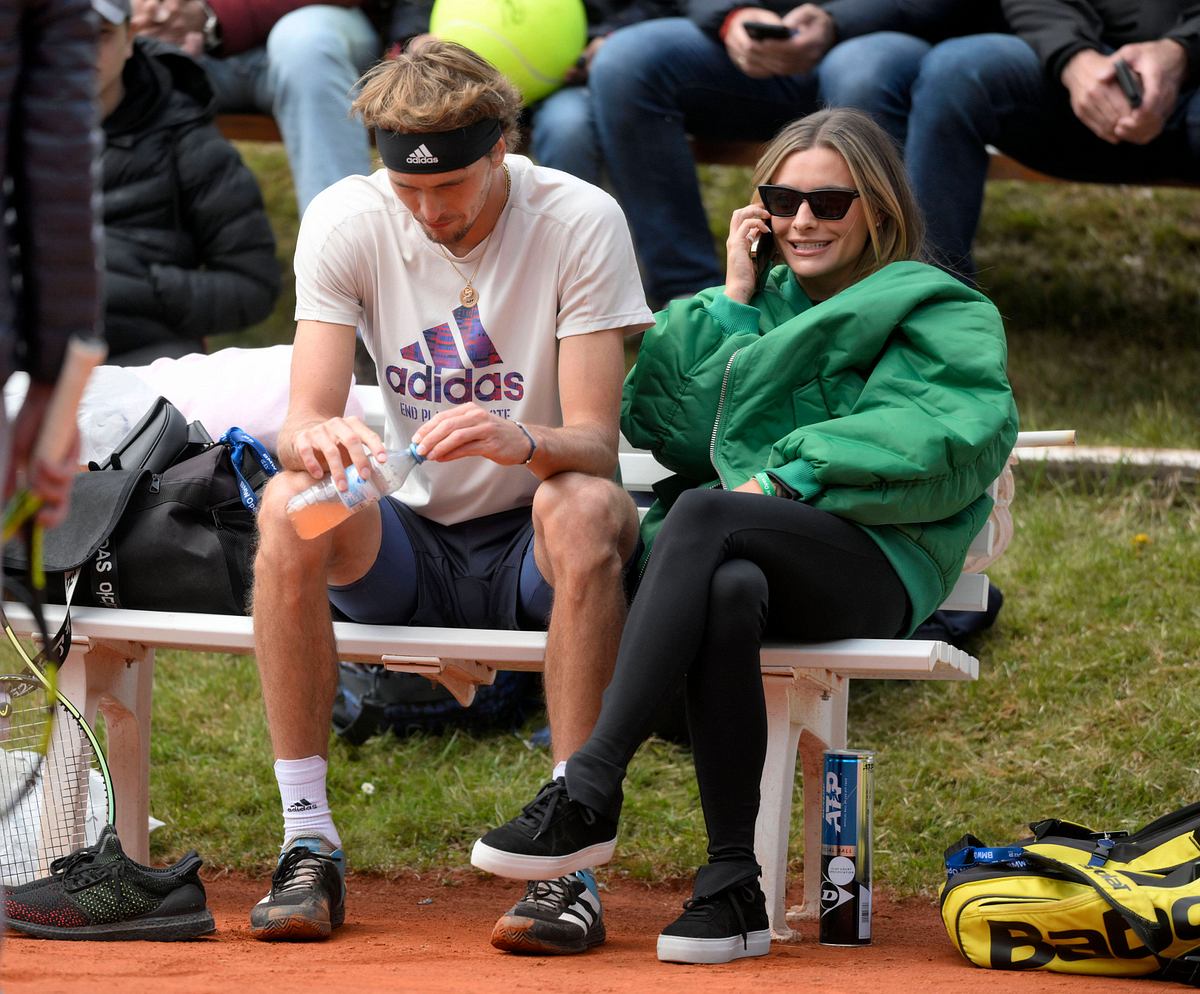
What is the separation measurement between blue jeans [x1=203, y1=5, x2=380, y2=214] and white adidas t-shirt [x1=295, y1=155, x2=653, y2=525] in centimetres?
207

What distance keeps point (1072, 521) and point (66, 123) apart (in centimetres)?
375

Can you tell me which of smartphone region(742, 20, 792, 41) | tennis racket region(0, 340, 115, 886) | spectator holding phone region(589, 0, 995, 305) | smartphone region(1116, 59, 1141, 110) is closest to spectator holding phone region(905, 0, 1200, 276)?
smartphone region(1116, 59, 1141, 110)

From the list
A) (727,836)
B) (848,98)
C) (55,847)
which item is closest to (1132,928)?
(727,836)

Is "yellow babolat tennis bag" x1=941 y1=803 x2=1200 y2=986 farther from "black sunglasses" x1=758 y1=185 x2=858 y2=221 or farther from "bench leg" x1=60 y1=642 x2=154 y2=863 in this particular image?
"bench leg" x1=60 y1=642 x2=154 y2=863

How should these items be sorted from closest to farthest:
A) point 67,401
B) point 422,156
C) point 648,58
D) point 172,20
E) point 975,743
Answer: point 67,401, point 422,156, point 975,743, point 648,58, point 172,20

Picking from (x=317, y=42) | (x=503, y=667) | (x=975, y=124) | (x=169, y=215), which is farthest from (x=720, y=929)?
(x=317, y=42)

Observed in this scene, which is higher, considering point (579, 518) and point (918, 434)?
point (918, 434)

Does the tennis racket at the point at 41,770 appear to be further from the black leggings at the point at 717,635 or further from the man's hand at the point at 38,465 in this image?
the man's hand at the point at 38,465

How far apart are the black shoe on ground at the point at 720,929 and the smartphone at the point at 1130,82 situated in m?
2.90

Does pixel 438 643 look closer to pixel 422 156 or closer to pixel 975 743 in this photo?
pixel 422 156

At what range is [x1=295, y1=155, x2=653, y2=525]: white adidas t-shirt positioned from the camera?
3.51m

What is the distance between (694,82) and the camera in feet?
17.9

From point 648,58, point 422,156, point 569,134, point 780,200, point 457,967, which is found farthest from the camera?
point 569,134

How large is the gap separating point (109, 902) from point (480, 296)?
4.68 ft
